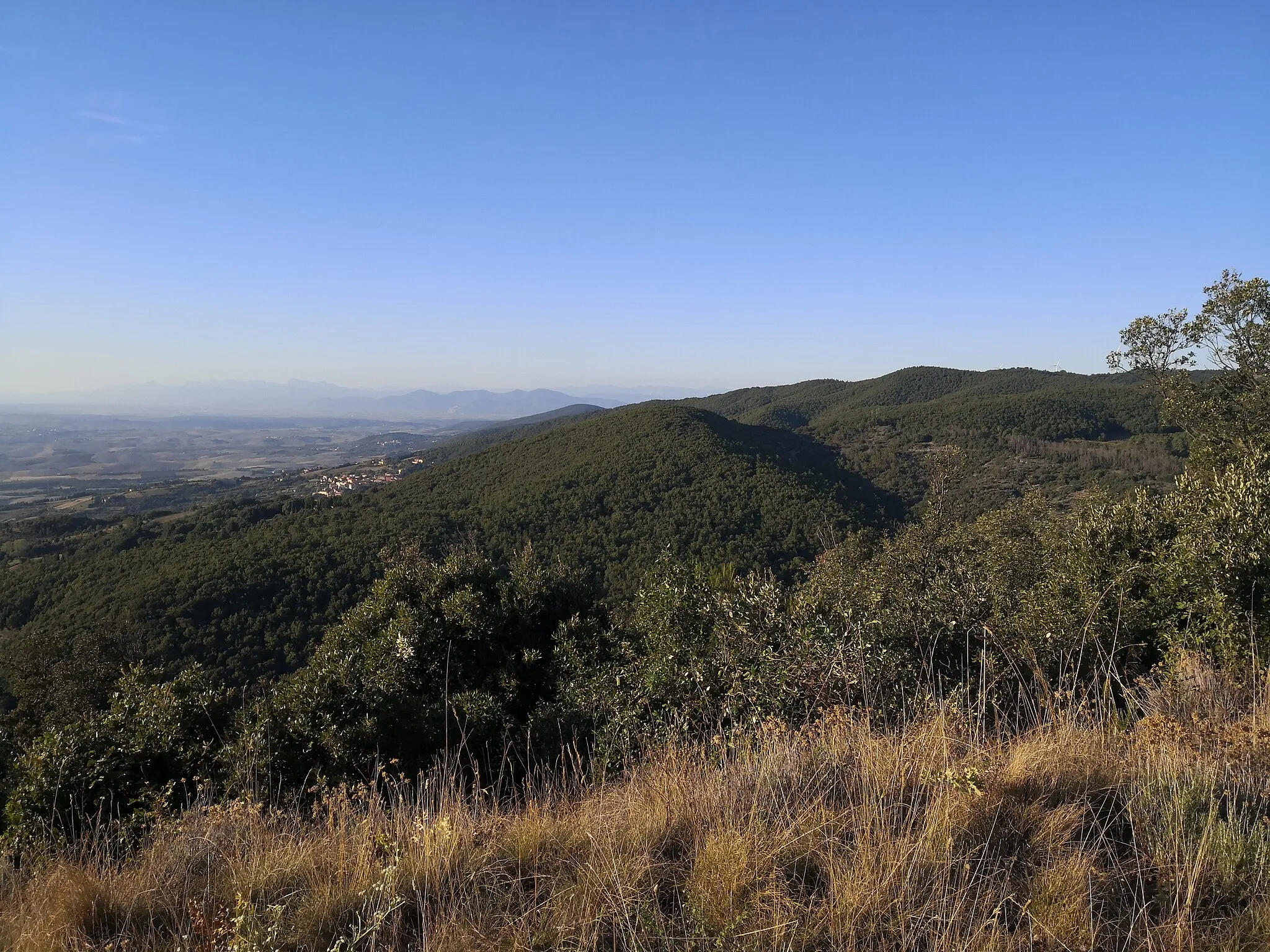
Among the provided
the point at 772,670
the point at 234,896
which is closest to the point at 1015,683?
the point at 772,670

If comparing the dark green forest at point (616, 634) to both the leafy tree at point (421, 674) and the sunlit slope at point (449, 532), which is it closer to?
the leafy tree at point (421, 674)

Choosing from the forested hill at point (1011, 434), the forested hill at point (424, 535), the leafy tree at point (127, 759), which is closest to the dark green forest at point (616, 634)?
the leafy tree at point (127, 759)

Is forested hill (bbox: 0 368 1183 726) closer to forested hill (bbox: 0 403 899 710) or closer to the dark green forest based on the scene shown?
forested hill (bbox: 0 403 899 710)

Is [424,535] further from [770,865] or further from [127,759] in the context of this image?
[770,865]

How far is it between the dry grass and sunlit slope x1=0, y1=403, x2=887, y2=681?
10436 mm

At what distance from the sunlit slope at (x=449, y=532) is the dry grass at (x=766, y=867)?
10.4 metres

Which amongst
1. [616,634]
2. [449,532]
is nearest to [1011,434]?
[449,532]

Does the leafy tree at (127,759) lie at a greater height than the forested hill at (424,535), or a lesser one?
greater

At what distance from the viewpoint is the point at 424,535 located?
153 ft

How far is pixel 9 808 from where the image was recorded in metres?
5.32

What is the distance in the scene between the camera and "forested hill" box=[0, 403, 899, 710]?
98.5 ft

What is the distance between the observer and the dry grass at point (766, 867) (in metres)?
2.13

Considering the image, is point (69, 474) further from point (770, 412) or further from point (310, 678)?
point (310, 678)

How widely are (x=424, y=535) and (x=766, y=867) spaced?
47459mm
